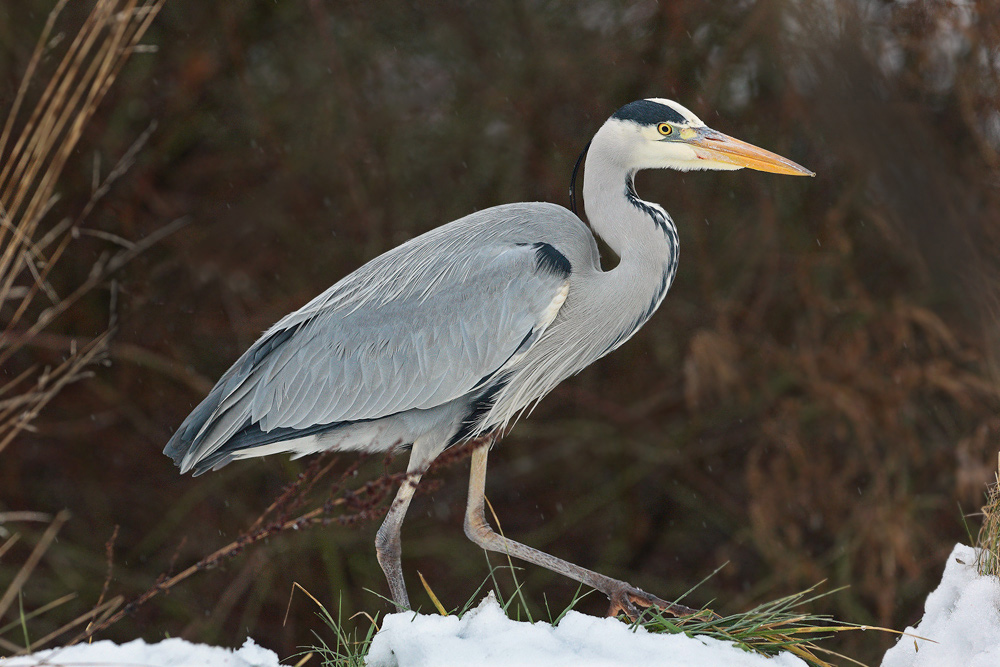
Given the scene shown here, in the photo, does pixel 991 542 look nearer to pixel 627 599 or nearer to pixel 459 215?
pixel 627 599

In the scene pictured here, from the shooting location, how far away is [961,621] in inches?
85.0

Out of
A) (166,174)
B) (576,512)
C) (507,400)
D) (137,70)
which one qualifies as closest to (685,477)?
(576,512)

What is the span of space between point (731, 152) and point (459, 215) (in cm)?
247

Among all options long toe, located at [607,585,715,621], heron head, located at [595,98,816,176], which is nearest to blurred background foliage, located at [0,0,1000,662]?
heron head, located at [595,98,816,176]

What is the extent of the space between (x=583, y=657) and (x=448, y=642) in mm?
279

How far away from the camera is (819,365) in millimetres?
5145

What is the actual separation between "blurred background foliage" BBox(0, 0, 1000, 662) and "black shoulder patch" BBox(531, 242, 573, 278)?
201cm

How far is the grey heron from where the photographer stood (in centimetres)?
303

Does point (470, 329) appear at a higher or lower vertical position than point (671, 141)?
lower

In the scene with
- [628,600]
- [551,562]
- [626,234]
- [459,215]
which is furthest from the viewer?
[459,215]

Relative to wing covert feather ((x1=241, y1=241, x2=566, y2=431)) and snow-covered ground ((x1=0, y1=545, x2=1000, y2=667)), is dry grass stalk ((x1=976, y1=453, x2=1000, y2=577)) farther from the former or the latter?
wing covert feather ((x1=241, y1=241, x2=566, y2=431))

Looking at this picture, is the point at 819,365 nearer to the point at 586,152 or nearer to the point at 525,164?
the point at 525,164

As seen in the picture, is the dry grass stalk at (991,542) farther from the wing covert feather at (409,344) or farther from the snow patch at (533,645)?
the wing covert feather at (409,344)

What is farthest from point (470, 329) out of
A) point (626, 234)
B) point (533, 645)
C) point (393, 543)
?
point (533, 645)
